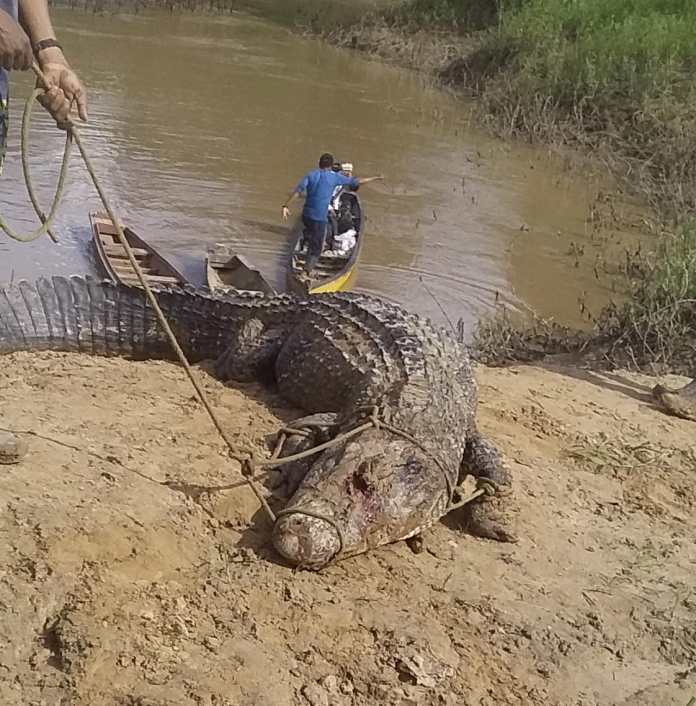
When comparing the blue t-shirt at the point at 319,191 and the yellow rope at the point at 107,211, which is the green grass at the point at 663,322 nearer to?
the blue t-shirt at the point at 319,191

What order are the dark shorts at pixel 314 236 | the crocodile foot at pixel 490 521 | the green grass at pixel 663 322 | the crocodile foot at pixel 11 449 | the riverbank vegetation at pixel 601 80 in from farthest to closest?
the riverbank vegetation at pixel 601 80
the dark shorts at pixel 314 236
the green grass at pixel 663 322
the crocodile foot at pixel 490 521
the crocodile foot at pixel 11 449

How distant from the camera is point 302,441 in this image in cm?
428

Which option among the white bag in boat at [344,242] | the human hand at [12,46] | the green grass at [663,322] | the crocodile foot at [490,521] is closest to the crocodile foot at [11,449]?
the human hand at [12,46]

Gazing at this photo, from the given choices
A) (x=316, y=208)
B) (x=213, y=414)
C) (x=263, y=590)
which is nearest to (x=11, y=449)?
(x=213, y=414)

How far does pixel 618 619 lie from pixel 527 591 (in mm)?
354

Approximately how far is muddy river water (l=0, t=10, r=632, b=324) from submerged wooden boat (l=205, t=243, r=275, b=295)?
326 mm

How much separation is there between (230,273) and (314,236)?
1.06 meters

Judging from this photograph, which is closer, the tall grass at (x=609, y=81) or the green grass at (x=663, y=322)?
the green grass at (x=663, y=322)

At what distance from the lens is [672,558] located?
13.5 ft

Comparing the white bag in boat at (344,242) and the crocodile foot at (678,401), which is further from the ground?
the crocodile foot at (678,401)

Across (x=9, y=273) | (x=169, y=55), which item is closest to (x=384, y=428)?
(x=9, y=273)

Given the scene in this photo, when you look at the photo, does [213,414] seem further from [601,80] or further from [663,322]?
[601,80]

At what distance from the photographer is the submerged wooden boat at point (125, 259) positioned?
7.97m

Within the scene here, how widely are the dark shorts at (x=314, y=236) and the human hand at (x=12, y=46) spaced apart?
246 inches
